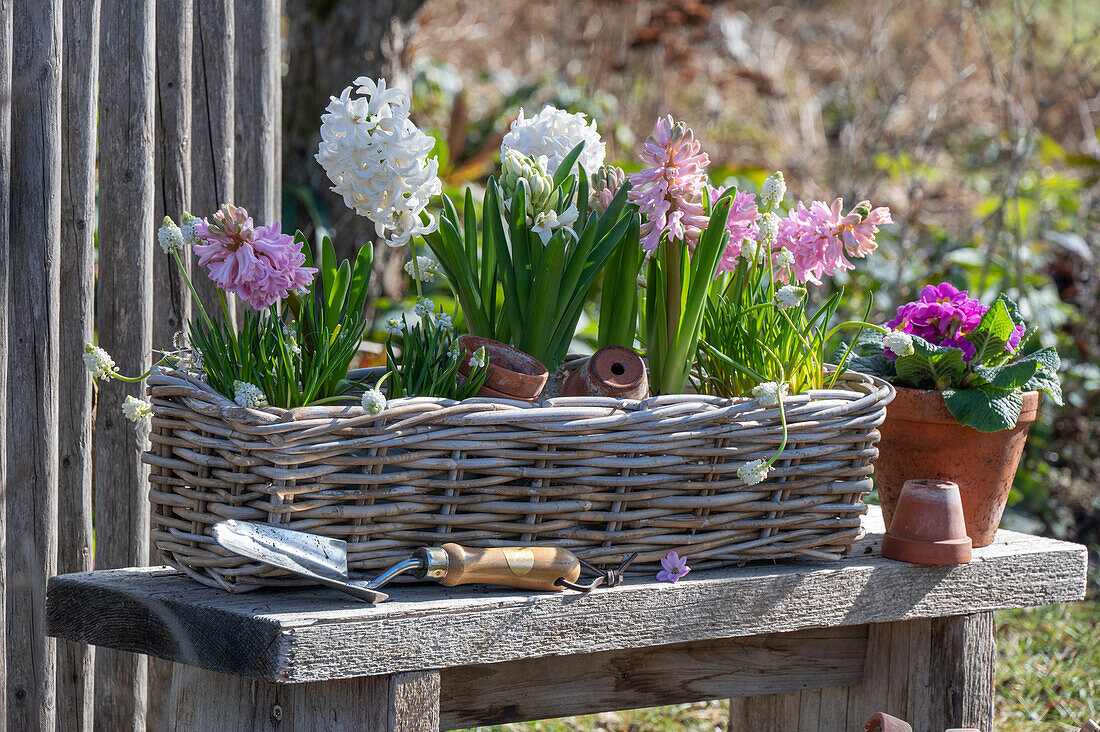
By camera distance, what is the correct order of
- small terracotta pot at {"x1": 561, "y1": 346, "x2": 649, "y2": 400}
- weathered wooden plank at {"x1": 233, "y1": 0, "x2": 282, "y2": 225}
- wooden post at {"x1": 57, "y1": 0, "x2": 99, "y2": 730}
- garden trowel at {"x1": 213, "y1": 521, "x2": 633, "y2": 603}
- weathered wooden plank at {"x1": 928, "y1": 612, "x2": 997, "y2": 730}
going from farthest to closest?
weathered wooden plank at {"x1": 233, "y1": 0, "x2": 282, "y2": 225} → wooden post at {"x1": 57, "y1": 0, "x2": 99, "y2": 730} → weathered wooden plank at {"x1": 928, "y1": 612, "x2": 997, "y2": 730} → small terracotta pot at {"x1": 561, "y1": 346, "x2": 649, "y2": 400} → garden trowel at {"x1": 213, "y1": 521, "x2": 633, "y2": 603}

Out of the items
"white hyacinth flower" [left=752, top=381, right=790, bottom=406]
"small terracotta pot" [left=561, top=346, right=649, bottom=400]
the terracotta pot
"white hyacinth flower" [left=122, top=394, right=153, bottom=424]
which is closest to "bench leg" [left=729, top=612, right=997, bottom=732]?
the terracotta pot

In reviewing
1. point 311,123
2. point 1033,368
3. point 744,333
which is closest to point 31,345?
point 744,333

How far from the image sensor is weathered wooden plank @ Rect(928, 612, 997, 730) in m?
1.58

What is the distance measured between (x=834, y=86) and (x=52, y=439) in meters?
6.35

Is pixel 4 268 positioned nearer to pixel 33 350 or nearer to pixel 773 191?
pixel 33 350

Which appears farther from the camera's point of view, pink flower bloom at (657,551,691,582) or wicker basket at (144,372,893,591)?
pink flower bloom at (657,551,691,582)

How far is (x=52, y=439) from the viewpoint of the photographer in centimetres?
169

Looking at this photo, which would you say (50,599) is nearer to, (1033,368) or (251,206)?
(251,206)

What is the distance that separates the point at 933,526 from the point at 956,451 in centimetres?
14

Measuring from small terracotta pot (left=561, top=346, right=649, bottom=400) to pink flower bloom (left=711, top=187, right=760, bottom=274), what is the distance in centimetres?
20

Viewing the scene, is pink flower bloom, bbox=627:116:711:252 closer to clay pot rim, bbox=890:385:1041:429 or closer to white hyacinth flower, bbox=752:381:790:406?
white hyacinth flower, bbox=752:381:790:406

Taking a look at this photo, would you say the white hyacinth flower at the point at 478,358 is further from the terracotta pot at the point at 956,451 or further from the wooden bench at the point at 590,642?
the terracotta pot at the point at 956,451

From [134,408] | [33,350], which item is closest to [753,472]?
[134,408]

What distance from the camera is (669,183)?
132cm
